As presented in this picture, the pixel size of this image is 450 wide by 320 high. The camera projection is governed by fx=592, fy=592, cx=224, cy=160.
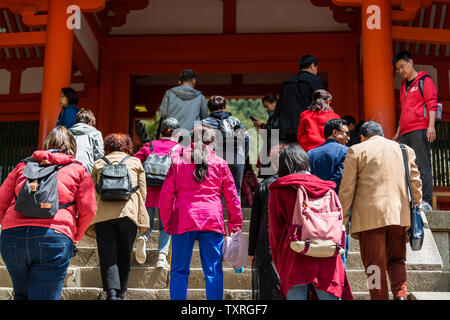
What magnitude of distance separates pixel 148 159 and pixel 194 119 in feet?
3.62

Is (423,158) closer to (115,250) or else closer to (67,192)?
(115,250)

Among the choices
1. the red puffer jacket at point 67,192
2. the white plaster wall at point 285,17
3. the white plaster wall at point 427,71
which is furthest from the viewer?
the white plaster wall at point 285,17

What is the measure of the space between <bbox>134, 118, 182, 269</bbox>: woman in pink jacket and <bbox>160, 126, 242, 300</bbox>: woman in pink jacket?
1.43 ft

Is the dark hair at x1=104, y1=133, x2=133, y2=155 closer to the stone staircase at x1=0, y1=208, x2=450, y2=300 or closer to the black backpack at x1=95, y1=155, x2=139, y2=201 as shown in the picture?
the black backpack at x1=95, y1=155, x2=139, y2=201

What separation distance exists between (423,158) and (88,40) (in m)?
5.69

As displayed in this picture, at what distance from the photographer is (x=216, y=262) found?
4.20m

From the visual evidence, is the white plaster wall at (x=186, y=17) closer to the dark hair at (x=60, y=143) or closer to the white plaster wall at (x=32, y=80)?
the white plaster wall at (x=32, y=80)

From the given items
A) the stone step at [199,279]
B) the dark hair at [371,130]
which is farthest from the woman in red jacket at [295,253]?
the stone step at [199,279]

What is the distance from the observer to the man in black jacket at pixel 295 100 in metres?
6.13

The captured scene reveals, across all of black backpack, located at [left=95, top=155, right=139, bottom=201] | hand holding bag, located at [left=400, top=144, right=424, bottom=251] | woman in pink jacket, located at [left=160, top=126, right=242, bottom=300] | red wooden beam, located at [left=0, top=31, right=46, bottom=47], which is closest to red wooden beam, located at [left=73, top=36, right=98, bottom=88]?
red wooden beam, located at [left=0, top=31, right=46, bottom=47]

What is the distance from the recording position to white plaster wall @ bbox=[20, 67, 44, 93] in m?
10.1

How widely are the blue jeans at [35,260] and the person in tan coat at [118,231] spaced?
35.7 inches
